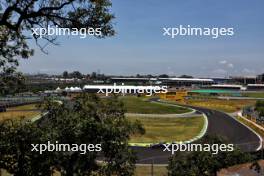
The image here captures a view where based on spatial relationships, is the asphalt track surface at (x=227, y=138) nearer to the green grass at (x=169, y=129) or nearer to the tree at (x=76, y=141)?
the green grass at (x=169, y=129)

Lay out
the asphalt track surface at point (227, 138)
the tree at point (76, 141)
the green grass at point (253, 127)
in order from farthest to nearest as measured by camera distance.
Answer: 1. the green grass at point (253, 127)
2. the asphalt track surface at point (227, 138)
3. the tree at point (76, 141)

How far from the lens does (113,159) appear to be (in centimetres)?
1571

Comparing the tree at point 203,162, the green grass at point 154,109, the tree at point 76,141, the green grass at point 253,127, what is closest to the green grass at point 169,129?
the green grass at point 253,127

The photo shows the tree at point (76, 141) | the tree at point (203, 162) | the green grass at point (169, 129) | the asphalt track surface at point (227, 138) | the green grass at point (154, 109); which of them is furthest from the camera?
the green grass at point (154, 109)

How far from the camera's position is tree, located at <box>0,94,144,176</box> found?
49.3 ft

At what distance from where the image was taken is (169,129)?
6762 centimetres

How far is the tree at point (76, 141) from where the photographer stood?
15039 millimetres

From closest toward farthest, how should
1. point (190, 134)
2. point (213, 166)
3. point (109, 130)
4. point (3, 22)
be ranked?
1. point (3, 22)
2. point (109, 130)
3. point (213, 166)
4. point (190, 134)

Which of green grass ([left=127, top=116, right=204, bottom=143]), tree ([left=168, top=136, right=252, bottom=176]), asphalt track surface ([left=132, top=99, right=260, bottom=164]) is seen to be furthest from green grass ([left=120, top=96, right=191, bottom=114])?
tree ([left=168, top=136, right=252, bottom=176])

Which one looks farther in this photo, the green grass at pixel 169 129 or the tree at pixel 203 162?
the green grass at pixel 169 129

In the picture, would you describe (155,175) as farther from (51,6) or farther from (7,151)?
(51,6)

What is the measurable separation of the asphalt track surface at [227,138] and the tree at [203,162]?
8.88 feet

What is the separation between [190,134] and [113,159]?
46736 millimetres

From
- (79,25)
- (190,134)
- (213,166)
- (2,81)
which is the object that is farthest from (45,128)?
(190,134)
